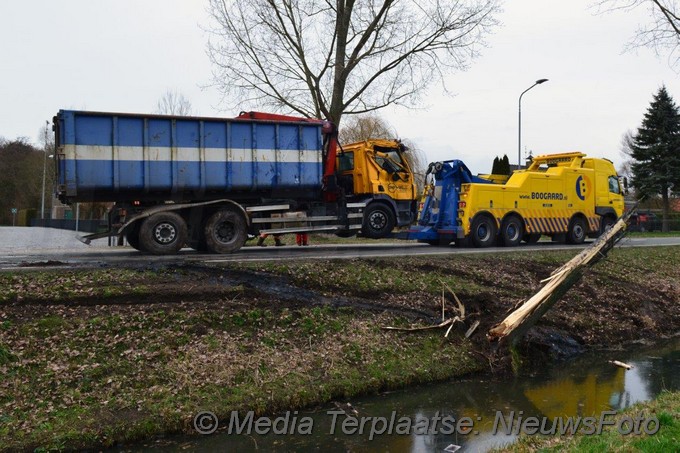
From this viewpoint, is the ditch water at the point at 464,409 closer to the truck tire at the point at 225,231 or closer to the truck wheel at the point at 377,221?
the truck tire at the point at 225,231

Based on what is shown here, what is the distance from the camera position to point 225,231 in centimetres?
1509

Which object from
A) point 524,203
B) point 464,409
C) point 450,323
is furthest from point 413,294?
point 524,203

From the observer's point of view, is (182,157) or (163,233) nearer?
(163,233)

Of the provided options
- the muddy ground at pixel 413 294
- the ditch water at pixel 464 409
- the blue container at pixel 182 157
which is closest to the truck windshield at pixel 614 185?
the muddy ground at pixel 413 294

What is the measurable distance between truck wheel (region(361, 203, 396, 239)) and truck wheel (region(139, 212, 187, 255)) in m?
5.22

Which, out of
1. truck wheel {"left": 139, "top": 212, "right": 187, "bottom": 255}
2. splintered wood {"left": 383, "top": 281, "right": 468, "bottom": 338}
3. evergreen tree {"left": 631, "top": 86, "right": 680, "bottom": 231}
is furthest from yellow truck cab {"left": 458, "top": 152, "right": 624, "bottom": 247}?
evergreen tree {"left": 631, "top": 86, "right": 680, "bottom": 231}

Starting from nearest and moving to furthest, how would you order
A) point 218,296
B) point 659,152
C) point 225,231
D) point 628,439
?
point 628,439 → point 218,296 → point 225,231 → point 659,152

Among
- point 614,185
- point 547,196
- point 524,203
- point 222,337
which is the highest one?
point 614,185

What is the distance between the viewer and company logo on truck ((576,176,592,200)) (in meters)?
21.2

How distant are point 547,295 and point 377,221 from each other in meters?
7.25

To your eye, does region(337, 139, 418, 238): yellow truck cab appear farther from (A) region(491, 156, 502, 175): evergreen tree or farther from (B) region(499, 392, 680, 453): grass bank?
(A) region(491, 156, 502, 175): evergreen tree

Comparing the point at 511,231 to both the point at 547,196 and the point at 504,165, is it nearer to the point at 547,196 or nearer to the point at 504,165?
the point at 547,196

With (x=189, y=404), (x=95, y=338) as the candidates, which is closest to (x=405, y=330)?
(x=189, y=404)

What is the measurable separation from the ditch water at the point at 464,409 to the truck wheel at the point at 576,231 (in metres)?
10.0
